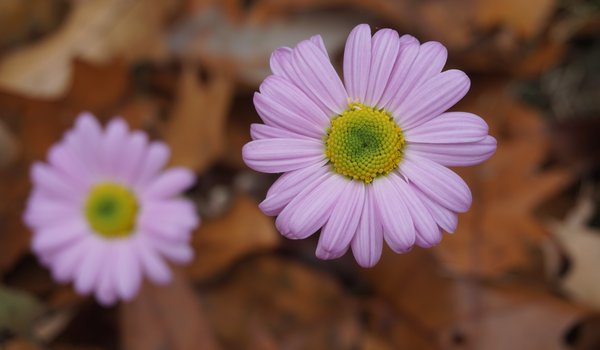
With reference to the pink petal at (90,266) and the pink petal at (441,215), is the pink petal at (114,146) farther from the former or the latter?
the pink petal at (441,215)

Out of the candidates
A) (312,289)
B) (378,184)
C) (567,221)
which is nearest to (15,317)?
(312,289)

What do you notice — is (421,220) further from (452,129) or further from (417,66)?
(417,66)

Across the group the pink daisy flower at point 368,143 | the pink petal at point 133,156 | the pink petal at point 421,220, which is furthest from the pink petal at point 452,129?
the pink petal at point 133,156

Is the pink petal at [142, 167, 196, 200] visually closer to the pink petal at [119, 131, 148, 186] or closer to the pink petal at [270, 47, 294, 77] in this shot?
the pink petal at [119, 131, 148, 186]

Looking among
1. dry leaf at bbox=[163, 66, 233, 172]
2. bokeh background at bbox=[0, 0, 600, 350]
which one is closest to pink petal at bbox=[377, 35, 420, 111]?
bokeh background at bbox=[0, 0, 600, 350]

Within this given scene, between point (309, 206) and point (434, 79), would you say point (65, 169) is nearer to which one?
point (309, 206)

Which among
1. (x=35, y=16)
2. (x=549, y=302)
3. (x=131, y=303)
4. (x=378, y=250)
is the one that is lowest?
(x=131, y=303)
